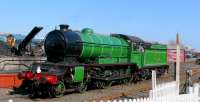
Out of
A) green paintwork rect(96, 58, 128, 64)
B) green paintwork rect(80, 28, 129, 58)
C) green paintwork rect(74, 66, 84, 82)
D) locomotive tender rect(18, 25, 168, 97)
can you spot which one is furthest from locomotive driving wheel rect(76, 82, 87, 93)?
green paintwork rect(96, 58, 128, 64)

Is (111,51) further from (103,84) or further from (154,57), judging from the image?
(154,57)

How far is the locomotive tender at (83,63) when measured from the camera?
18641 mm

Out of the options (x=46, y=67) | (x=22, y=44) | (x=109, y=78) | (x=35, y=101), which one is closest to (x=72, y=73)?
(x=46, y=67)

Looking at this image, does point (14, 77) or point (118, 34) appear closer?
point (14, 77)

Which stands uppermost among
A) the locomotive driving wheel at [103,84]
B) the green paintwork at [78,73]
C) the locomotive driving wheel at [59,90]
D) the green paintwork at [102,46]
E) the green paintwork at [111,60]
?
the green paintwork at [102,46]

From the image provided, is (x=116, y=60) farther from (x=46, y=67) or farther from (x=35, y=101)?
(x=35, y=101)

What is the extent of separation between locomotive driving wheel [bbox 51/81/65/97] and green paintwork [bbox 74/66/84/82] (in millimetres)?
733

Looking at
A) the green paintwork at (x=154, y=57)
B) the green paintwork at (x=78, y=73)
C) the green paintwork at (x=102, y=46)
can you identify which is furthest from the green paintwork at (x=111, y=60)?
the green paintwork at (x=154, y=57)

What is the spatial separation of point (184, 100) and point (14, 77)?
1260 cm

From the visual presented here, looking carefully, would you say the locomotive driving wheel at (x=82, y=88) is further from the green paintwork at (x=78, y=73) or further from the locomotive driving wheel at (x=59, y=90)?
the locomotive driving wheel at (x=59, y=90)

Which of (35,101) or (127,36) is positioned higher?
(127,36)

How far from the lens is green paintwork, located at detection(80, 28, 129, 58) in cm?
2114

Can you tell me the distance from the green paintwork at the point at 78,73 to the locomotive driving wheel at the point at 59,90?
733mm

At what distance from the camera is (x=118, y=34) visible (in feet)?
88.3
